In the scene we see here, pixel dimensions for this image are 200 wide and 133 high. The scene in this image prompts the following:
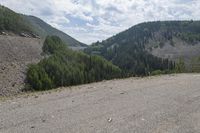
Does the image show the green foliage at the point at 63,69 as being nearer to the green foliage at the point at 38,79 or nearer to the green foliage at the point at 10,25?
the green foliage at the point at 38,79

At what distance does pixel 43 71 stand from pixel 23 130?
6166cm

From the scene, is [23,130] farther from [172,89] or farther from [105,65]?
[105,65]

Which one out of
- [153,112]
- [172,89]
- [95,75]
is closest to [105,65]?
[95,75]

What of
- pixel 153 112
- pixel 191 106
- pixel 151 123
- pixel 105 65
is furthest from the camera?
pixel 105 65

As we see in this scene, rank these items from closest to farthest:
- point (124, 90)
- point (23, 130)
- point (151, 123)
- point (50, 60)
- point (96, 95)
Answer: point (23, 130), point (151, 123), point (96, 95), point (124, 90), point (50, 60)

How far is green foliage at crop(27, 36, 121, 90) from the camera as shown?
216ft

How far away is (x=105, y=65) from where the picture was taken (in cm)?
9744

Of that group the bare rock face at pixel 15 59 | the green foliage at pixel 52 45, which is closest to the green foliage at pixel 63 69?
the green foliage at pixel 52 45

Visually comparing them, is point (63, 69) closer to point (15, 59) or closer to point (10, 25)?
point (15, 59)

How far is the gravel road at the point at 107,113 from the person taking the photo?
1005cm

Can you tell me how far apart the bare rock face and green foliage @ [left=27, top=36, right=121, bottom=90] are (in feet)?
6.83

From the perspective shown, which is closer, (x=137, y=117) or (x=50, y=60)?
(x=137, y=117)

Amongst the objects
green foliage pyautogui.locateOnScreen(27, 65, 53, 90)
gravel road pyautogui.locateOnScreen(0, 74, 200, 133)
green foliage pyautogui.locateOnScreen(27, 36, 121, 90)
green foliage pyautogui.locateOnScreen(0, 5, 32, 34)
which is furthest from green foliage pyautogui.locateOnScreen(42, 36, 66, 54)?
gravel road pyautogui.locateOnScreen(0, 74, 200, 133)

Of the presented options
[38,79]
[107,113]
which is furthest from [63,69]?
[107,113]
